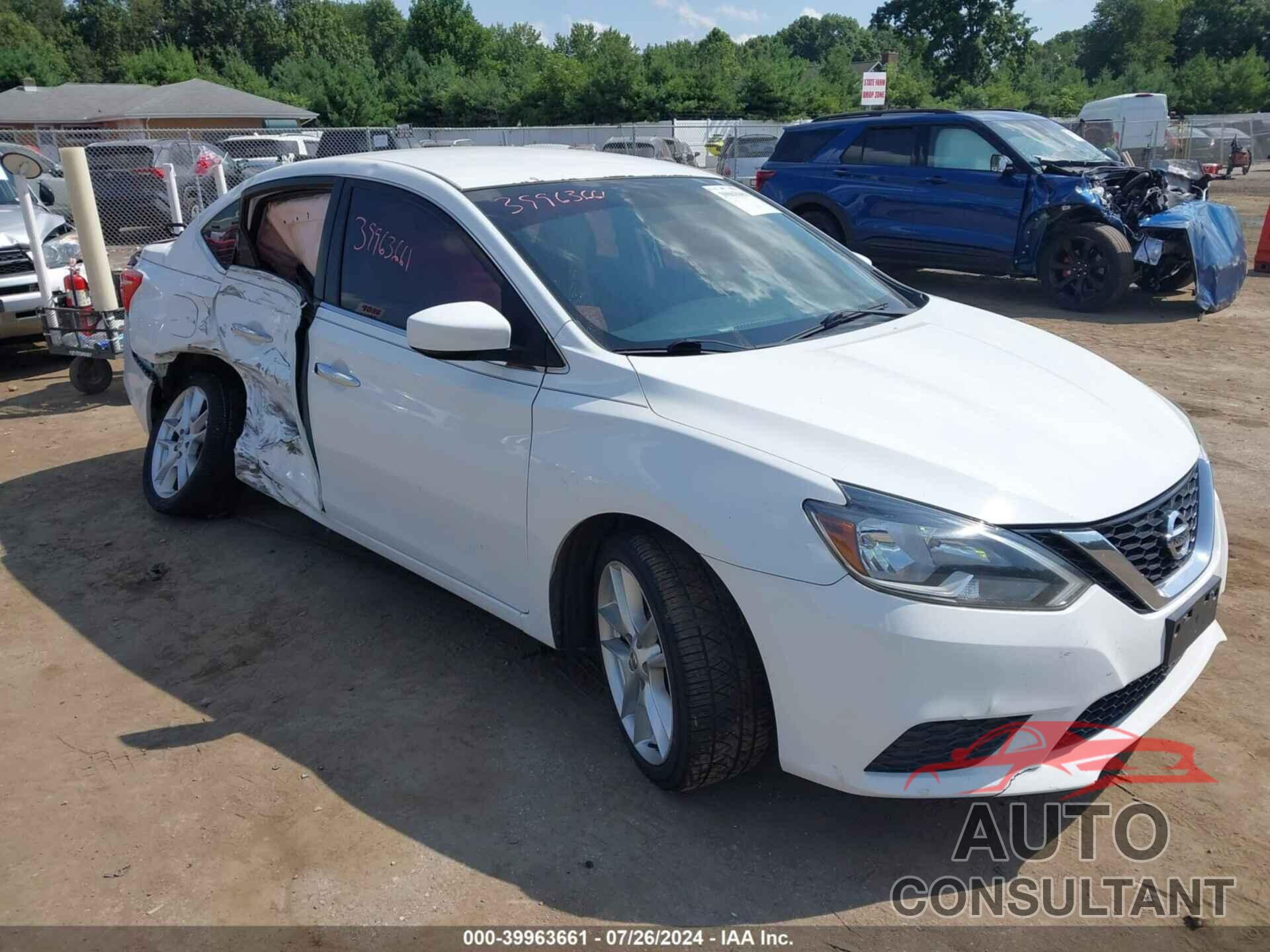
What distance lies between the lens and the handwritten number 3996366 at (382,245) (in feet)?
12.1

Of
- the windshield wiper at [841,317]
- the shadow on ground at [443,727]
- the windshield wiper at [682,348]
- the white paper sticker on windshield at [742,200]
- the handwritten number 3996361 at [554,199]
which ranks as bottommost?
the shadow on ground at [443,727]

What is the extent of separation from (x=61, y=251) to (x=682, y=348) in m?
7.59

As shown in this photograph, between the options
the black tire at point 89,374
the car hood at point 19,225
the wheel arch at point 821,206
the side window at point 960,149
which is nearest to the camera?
the black tire at point 89,374

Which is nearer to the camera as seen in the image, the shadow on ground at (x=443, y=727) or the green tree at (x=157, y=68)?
the shadow on ground at (x=443, y=727)

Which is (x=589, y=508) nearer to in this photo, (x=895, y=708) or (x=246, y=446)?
(x=895, y=708)

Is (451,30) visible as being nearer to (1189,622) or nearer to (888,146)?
(888,146)

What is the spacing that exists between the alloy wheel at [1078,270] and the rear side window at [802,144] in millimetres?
3099

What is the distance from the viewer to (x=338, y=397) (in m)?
3.82

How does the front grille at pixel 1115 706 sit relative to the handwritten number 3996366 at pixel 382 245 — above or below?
below

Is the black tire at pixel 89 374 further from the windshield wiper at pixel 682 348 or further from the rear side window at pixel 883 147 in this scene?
the rear side window at pixel 883 147

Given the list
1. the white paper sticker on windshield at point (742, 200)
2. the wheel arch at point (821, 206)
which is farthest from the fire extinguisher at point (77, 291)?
the wheel arch at point (821, 206)

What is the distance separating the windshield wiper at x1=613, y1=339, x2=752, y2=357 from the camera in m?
3.03

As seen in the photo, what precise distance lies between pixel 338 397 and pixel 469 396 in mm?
799

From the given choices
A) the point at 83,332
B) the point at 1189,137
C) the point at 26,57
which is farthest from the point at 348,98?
the point at 83,332
